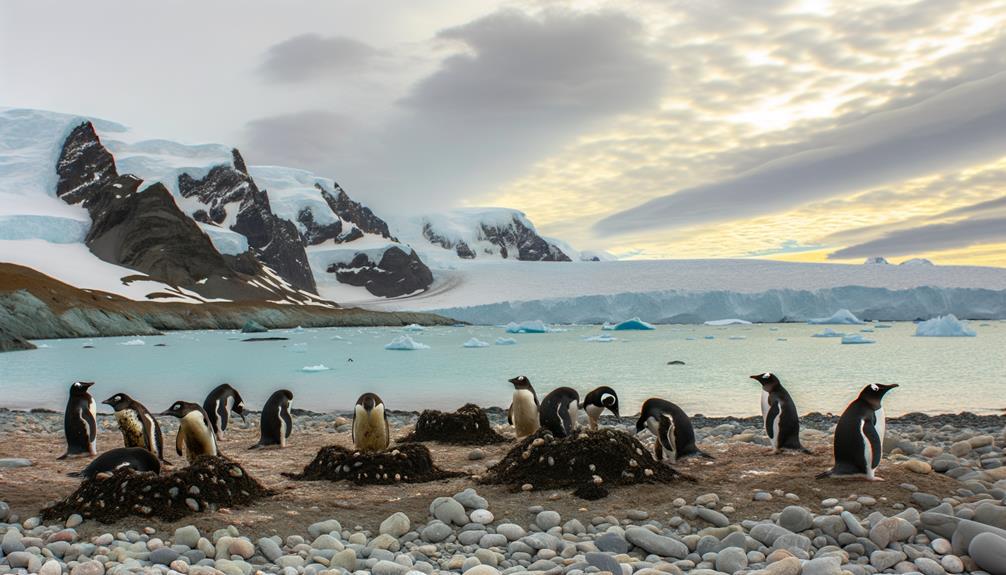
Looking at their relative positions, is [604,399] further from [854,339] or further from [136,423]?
[854,339]

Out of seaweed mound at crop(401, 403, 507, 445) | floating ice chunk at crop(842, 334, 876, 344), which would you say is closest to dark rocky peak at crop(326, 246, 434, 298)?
floating ice chunk at crop(842, 334, 876, 344)

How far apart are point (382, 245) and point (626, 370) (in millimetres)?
105391

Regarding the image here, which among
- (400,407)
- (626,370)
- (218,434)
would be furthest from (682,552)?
(626,370)

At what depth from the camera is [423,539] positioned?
513 cm

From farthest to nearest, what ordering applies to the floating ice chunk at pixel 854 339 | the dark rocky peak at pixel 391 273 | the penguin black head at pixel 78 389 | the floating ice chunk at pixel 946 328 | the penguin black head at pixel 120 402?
the dark rocky peak at pixel 391 273, the floating ice chunk at pixel 946 328, the floating ice chunk at pixel 854 339, the penguin black head at pixel 78 389, the penguin black head at pixel 120 402

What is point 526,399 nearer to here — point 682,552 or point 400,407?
point 682,552

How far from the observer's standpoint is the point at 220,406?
399 inches

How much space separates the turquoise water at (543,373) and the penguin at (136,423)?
7434 mm

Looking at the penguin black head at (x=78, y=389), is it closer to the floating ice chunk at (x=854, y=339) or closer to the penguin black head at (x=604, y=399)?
the penguin black head at (x=604, y=399)

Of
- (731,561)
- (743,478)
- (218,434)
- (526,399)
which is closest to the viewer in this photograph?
(731,561)

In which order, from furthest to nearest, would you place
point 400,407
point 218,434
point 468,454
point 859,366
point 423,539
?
point 859,366 < point 400,407 < point 218,434 < point 468,454 < point 423,539

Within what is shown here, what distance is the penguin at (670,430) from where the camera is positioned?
7.26 m

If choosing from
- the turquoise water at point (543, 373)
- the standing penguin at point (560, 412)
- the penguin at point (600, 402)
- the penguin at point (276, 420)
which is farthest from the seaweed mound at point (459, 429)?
the turquoise water at point (543, 373)

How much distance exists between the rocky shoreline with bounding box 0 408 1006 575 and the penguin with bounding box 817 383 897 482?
15cm
